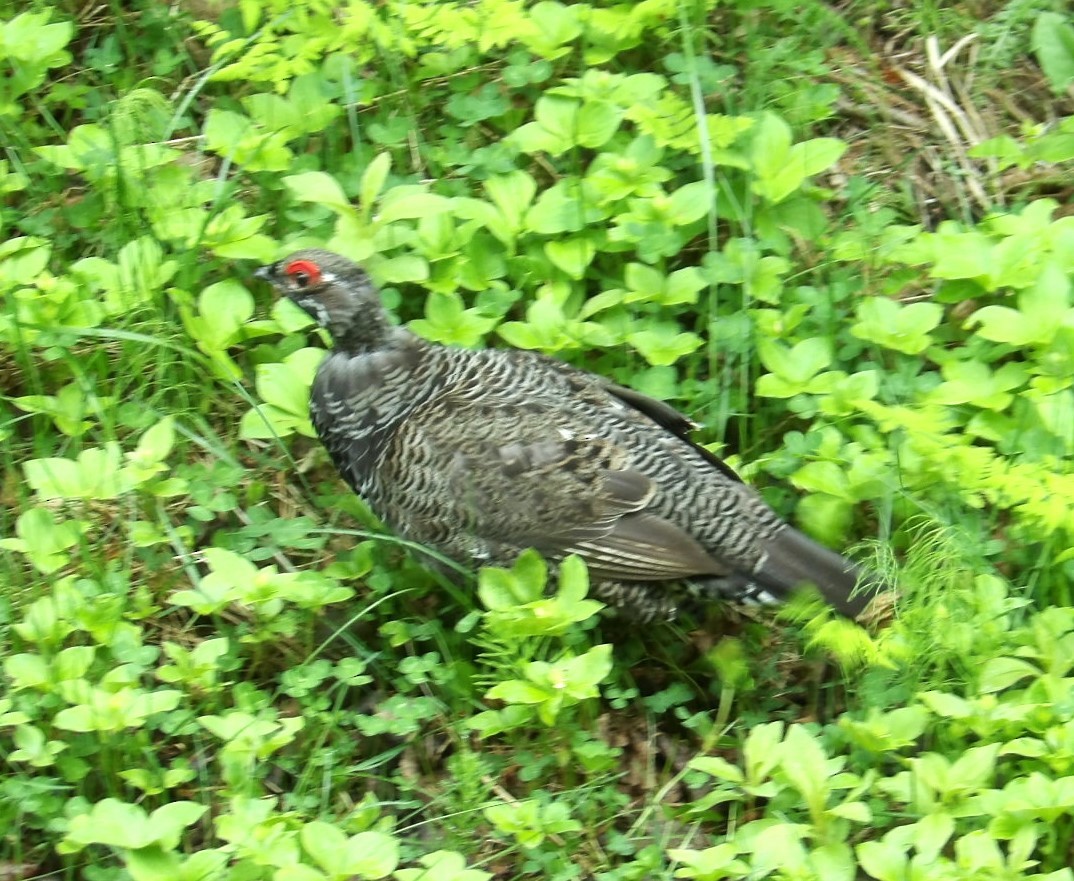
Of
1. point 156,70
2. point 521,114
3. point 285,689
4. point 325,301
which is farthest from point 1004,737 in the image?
point 156,70

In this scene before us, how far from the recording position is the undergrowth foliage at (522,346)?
3.81m

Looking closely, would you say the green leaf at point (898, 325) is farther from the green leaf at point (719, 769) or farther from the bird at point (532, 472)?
the green leaf at point (719, 769)

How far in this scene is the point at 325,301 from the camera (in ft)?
14.6

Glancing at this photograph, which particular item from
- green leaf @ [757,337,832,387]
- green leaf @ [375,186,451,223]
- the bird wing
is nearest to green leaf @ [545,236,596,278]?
green leaf @ [375,186,451,223]

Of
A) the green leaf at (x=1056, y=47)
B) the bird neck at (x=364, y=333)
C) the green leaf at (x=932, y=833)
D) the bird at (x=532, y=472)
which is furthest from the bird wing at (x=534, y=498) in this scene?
the green leaf at (x=1056, y=47)

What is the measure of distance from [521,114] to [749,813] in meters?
2.96

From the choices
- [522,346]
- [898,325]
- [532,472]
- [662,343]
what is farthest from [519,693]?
[898,325]

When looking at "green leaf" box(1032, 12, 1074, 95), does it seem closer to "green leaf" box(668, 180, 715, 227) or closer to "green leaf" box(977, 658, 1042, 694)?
"green leaf" box(668, 180, 715, 227)

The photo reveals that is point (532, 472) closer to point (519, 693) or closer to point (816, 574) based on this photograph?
point (519, 693)

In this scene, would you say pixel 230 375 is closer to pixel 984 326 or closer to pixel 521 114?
pixel 521 114

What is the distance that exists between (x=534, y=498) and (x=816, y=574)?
2.86 feet

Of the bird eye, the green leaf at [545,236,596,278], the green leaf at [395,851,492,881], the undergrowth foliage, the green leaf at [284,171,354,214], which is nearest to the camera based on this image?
the green leaf at [395,851,492,881]

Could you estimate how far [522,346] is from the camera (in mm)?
4832

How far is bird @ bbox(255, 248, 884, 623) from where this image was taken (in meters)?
4.18
